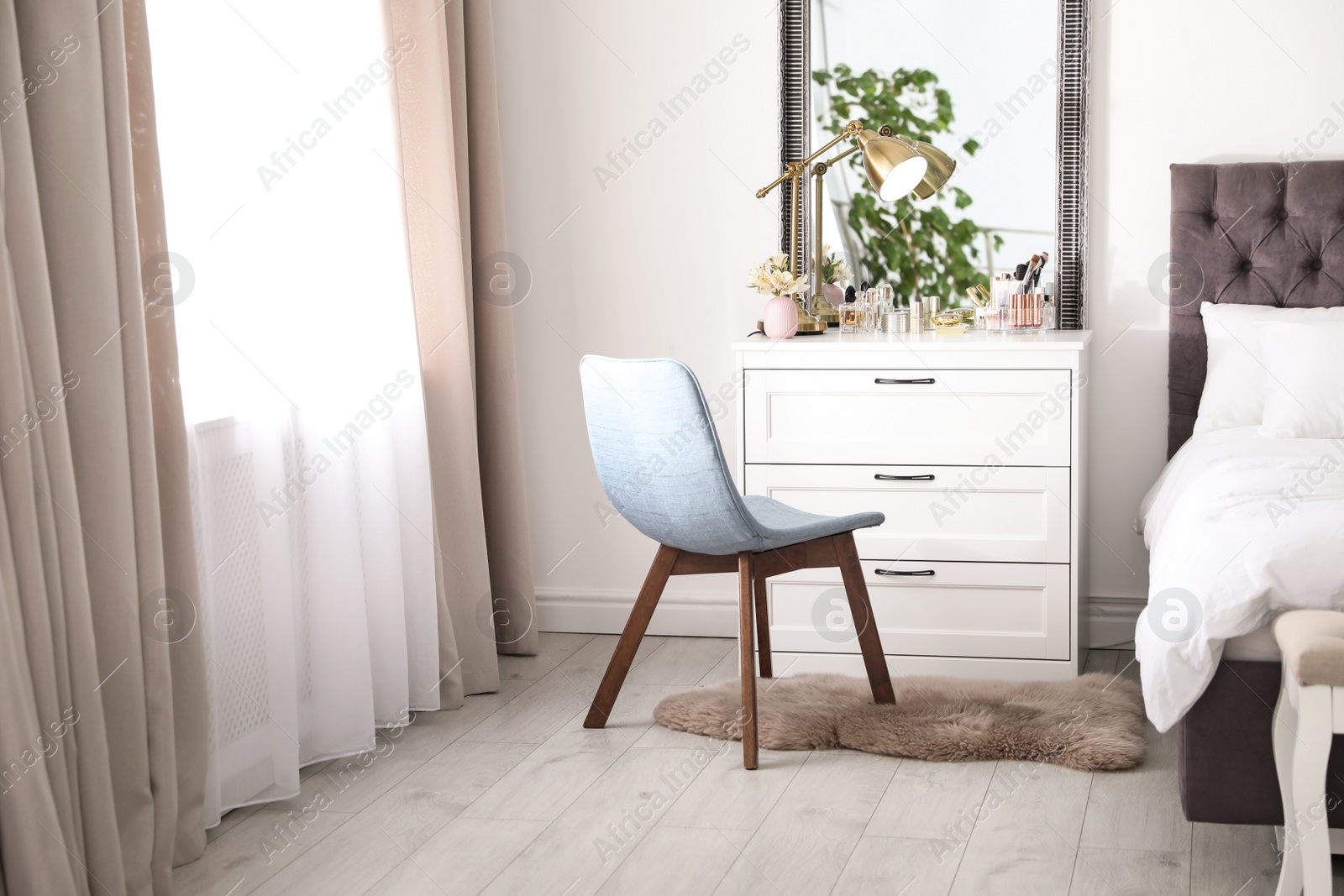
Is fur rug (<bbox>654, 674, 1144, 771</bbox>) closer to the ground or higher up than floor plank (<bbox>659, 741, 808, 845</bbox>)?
higher up

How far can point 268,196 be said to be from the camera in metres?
2.21

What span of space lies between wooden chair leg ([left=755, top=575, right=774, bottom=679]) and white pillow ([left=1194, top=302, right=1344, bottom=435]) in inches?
43.6

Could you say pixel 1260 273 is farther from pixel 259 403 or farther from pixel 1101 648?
pixel 259 403

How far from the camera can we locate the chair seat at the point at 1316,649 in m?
1.51

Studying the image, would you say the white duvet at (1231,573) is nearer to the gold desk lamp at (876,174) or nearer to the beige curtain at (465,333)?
the gold desk lamp at (876,174)

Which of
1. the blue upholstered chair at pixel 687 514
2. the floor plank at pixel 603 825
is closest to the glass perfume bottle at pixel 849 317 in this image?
the blue upholstered chair at pixel 687 514

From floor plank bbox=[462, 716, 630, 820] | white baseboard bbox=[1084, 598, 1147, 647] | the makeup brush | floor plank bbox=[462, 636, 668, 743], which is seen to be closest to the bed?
the makeup brush

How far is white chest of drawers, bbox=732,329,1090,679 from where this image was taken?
2.63m

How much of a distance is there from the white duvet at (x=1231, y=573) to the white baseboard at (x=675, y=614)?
1.05 metres

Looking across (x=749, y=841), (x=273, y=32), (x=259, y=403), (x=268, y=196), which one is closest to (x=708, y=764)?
(x=749, y=841)

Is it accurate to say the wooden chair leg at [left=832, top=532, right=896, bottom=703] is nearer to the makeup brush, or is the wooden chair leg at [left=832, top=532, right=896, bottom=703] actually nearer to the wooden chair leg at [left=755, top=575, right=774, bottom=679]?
the wooden chair leg at [left=755, top=575, right=774, bottom=679]

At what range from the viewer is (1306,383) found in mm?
2520

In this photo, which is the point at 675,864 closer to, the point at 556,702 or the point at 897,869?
the point at 897,869

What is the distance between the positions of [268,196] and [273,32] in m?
0.32
